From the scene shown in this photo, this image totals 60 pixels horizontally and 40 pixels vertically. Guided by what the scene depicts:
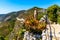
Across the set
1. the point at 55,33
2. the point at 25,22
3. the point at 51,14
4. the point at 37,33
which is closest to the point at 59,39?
the point at 55,33

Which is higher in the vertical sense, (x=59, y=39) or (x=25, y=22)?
(x=25, y=22)

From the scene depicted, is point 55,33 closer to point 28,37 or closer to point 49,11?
point 28,37

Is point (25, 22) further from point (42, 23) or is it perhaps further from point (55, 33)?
point (55, 33)

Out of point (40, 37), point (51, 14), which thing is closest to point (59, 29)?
point (40, 37)

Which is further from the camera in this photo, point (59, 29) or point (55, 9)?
point (55, 9)

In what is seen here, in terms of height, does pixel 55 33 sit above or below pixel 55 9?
below

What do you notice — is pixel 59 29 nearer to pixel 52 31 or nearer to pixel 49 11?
pixel 52 31

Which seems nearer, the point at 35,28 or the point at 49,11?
the point at 35,28
